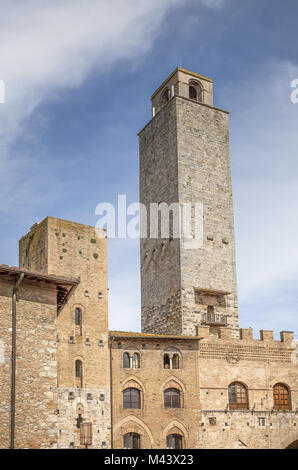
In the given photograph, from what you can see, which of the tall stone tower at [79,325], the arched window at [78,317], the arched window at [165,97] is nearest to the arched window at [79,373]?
the tall stone tower at [79,325]

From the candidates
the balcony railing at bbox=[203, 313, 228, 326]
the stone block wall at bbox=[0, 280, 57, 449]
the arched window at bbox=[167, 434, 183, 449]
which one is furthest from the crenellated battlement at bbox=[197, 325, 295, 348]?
the stone block wall at bbox=[0, 280, 57, 449]

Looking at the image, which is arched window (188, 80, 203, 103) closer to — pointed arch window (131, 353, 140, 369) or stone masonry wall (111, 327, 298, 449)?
stone masonry wall (111, 327, 298, 449)

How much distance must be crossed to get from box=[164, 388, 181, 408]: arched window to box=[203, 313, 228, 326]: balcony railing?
6113 millimetres

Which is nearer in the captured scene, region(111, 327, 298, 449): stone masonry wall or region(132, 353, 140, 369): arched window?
region(111, 327, 298, 449): stone masonry wall

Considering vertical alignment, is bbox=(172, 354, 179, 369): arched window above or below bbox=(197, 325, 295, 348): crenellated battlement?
below

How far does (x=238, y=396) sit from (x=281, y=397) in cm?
316

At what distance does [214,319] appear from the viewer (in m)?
38.4

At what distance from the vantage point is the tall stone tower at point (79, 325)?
→ 1156 inches

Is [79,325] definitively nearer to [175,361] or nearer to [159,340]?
[159,340]

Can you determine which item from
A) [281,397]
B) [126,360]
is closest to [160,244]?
→ [126,360]

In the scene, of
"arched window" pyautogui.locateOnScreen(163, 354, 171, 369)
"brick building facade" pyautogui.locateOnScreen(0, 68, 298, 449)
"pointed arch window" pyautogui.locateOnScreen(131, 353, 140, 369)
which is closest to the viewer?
"brick building facade" pyautogui.locateOnScreen(0, 68, 298, 449)

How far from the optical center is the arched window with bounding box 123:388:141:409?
104 feet

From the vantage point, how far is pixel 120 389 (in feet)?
104

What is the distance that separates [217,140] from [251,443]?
67.1 feet
